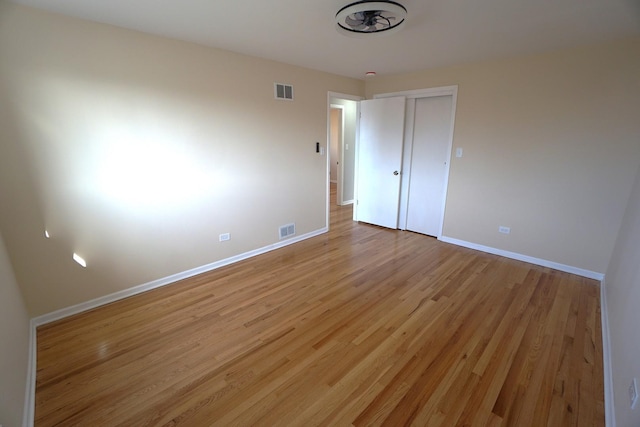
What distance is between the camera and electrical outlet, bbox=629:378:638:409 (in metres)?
1.25

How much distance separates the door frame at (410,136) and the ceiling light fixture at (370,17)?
2035 millimetres

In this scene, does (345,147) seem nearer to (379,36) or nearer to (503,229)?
(503,229)

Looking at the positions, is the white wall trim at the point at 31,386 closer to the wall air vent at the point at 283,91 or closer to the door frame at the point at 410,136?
the wall air vent at the point at 283,91

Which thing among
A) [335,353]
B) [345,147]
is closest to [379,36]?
[335,353]

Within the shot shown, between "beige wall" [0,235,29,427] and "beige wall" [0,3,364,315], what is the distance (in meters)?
0.32

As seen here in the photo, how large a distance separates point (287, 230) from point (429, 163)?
2437mm

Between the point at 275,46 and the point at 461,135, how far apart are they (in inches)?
106

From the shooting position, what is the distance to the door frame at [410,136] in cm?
384

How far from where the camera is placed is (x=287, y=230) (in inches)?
161

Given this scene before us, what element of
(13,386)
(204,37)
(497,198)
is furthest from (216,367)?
(497,198)

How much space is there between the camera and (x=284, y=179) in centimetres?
389

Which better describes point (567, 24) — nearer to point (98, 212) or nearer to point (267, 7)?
point (267, 7)

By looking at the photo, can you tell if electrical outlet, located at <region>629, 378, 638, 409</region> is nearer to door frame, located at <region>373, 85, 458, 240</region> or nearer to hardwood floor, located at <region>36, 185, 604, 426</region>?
hardwood floor, located at <region>36, 185, 604, 426</region>

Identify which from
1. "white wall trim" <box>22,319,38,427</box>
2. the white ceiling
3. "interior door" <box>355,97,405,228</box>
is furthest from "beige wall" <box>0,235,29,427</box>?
"interior door" <box>355,97,405,228</box>
